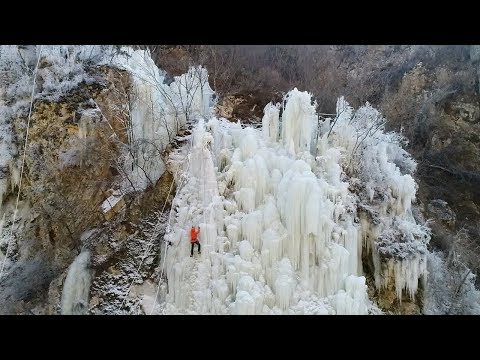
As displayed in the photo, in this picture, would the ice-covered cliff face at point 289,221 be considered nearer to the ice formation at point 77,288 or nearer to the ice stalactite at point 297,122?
the ice stalactite at point 297,122

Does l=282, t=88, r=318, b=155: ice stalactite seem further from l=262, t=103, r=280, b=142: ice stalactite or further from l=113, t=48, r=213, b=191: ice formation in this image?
l=113, t=48, r=213, b=191: ice formation

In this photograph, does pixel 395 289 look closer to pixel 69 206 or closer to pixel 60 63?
pixel 69 206

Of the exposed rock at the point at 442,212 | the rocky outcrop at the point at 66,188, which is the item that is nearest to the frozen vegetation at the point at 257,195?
the rocky outcrop at the point at 66,188

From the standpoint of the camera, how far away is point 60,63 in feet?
43.6

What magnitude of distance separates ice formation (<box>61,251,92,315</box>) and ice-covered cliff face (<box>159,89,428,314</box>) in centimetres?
224

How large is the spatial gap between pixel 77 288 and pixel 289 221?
5.81 meters

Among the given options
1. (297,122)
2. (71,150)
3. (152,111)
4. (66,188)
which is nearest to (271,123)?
(297,122)

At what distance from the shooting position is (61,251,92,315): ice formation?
11.1 m

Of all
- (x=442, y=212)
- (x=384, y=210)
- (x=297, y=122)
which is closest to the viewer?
(x=384, y=210)

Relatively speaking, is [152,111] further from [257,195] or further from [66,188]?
[257,195]

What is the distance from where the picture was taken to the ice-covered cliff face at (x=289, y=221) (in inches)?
406

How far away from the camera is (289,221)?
10648 millimetres

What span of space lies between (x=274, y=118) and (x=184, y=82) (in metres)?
3.83

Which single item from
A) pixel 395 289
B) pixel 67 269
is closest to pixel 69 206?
pixel 67 269
